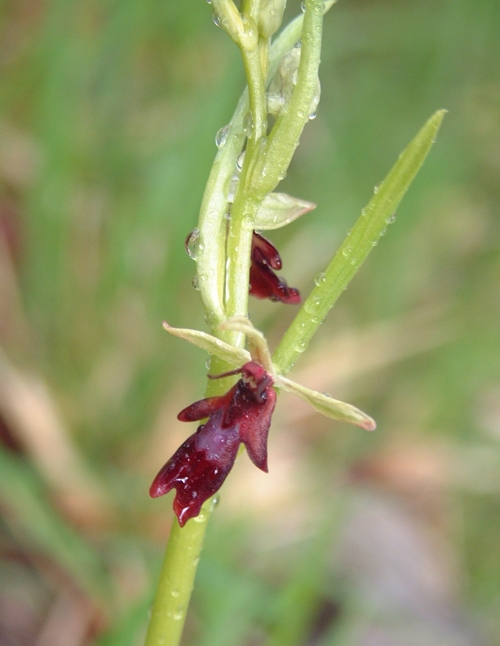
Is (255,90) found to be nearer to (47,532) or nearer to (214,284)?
(214,284)

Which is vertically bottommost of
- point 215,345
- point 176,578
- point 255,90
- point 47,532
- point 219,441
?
point 47,532

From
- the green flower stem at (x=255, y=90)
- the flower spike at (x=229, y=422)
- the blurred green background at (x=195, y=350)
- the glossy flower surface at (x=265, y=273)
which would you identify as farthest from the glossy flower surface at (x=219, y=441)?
the blurred green background at (x=195, y=350)

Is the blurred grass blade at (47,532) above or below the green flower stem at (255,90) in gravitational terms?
below

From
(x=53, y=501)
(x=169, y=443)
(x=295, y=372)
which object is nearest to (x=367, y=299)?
(x=295, y=372)

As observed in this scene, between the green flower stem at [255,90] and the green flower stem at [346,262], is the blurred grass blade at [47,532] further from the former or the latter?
the green flower stem at [255,90]

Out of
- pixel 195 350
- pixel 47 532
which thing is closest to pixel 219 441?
pixel 47 532

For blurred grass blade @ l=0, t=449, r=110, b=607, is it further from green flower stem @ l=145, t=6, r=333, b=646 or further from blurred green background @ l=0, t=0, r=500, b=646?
green flower stem @ l=145, t=6, r=333, b=646

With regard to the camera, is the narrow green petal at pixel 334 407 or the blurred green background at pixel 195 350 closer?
the narrow green petal at pixel 334 407

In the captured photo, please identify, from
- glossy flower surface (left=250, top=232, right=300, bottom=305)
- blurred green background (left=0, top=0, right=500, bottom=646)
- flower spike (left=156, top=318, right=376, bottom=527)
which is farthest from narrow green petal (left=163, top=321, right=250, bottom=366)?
blurred green background (left=0, top=0, right=500, bottom=646)
